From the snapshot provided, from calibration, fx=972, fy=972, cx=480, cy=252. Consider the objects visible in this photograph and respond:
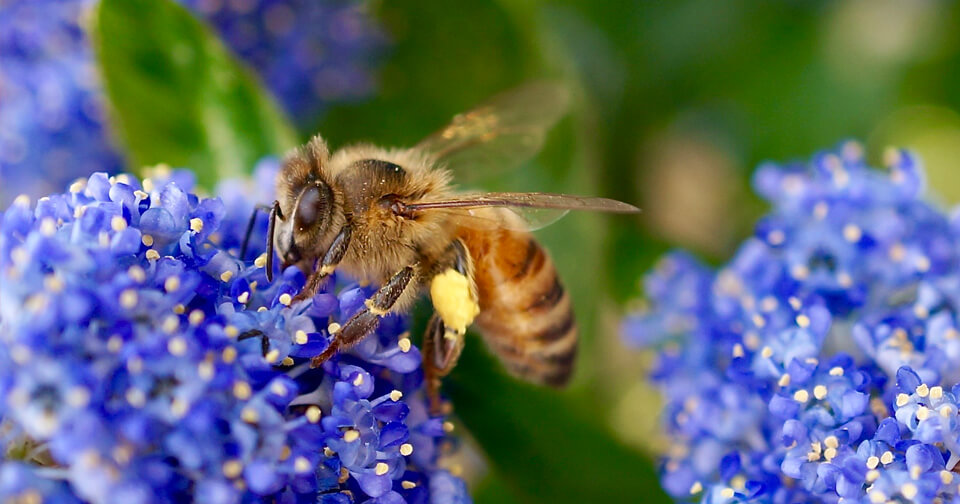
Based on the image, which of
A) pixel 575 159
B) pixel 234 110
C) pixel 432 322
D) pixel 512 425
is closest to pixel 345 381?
pixel 432 322

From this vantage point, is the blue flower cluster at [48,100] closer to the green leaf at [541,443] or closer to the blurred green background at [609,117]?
the blurred green background at [609,117]

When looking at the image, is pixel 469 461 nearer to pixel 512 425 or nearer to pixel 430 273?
pixel 512 425

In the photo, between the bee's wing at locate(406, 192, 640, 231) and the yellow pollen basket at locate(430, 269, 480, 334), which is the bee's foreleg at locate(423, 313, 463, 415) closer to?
the yellow pollen basket at locate(430, 269, 480, 334)

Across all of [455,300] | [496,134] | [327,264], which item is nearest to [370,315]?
[327,264]

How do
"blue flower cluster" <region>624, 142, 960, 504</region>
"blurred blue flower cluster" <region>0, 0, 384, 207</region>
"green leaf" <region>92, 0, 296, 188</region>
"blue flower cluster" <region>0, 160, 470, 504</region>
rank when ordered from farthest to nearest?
"blurred blue flower cluster" <region>0, 0, 384, 207</region> < "green leaf" <region>92, 0, 296, 188</region> < "blue flower cluster" <region>624, 142, 960, 504</region> < "blue flower cluster" <region>0, 160, 470, 504</region>

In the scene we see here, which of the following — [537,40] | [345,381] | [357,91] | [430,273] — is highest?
[357,91]

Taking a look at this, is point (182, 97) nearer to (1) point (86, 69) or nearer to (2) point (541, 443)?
(1) point (86, 69)

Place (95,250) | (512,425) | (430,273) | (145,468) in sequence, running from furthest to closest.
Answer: (512,425) → (430,273) → (95,250) → (145,468)

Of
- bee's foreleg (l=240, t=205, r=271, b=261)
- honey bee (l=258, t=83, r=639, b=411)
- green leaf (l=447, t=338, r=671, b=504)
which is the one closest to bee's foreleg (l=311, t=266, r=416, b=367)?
honey bee (l=258, t=83, r=639, b=411)
